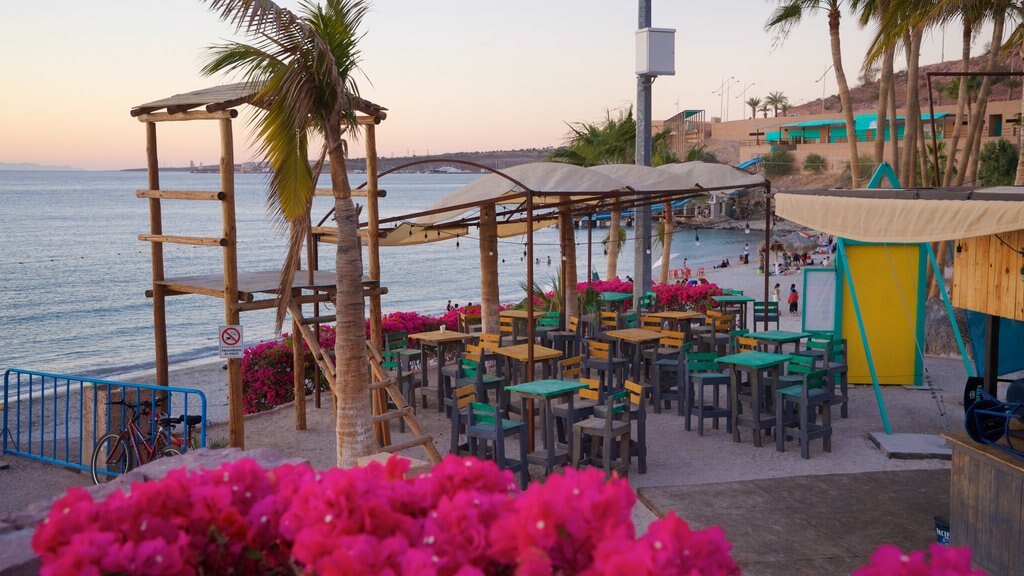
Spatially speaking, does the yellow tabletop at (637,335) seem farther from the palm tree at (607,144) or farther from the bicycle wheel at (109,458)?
the palm tree at (607,144)

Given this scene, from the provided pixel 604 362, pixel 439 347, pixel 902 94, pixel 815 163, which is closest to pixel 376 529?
pixel 604 362

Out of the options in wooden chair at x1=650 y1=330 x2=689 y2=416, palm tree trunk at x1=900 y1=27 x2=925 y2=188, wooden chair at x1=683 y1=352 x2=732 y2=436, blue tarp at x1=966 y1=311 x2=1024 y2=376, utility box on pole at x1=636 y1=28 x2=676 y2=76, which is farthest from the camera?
palm tree trunk at x1=900 y1=27 x2=925 y2=188

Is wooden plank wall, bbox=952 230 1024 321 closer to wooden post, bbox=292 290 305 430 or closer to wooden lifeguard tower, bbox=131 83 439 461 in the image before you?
wooden lifeguard tower, bbox=131 83 439 461

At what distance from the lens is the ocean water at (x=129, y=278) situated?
4109 centimetres

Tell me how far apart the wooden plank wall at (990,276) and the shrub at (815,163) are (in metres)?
97.7

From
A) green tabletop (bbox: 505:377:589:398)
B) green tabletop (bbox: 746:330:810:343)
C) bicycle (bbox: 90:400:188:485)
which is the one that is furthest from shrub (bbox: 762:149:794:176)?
bicycle (bbox: 90:400:188:485)

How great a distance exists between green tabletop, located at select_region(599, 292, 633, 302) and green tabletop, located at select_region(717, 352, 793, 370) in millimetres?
8548

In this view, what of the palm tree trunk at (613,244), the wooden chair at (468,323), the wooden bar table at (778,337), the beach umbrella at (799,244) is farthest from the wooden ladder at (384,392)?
the beach umbrella at (799,244)

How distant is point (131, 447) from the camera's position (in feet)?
→ 31.8

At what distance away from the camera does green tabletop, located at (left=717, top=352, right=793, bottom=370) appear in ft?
35.0

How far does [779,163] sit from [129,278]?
69.3 meters

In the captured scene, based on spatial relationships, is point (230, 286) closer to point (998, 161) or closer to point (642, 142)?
point (642, 142)

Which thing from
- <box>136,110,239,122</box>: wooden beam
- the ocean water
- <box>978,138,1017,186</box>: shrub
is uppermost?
<box>978,138,1017,186</box>: shrub

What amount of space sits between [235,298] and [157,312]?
1890 millimetres
